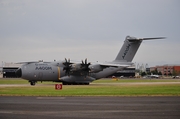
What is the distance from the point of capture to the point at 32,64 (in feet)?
171

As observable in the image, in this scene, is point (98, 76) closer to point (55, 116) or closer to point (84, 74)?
point (84, 74)

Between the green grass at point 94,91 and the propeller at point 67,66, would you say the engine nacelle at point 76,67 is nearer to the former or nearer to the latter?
the propeller at point 67,66

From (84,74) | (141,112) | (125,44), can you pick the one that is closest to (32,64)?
(84,74)

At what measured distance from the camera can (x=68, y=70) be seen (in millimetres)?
52531

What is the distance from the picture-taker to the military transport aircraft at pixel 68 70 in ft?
169

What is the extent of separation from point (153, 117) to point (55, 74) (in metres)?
39.1

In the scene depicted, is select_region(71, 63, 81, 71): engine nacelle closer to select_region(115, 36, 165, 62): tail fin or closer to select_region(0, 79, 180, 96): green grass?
select_region(115, 36, 165, 62): tail fin

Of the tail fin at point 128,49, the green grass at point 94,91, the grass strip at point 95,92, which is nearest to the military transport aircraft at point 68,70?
the tail fin at point 128,49

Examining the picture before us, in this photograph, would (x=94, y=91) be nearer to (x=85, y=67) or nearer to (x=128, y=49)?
(x=85, y=67)

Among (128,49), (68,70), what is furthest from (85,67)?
(128,49)

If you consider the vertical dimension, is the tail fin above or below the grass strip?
above

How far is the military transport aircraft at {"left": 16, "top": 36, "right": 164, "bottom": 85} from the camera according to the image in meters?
51.4

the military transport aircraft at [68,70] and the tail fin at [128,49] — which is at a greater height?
the tail fin at [128,49]

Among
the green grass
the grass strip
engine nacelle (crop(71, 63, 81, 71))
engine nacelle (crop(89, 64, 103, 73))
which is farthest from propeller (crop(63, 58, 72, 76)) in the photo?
the grass strip
